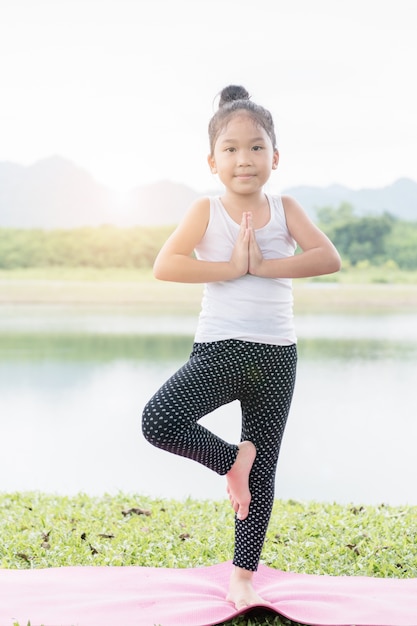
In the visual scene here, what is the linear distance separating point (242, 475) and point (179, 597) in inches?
17.4

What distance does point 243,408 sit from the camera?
78.5 inches

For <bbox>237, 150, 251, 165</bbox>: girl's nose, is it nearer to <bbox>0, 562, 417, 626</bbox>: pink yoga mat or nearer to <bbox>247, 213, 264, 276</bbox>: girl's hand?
<bbox>247, 213, 264, 276</bbox>: girl's hand

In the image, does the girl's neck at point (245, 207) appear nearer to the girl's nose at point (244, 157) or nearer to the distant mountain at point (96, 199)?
the girl's nose at point (244, 157)

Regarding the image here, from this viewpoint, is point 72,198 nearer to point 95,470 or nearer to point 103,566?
point 95,470

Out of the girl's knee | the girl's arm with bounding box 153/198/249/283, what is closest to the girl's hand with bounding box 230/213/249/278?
the girl's arm with bounding box 153/198/249/283

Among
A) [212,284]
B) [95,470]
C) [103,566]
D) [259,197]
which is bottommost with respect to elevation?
[95,470]

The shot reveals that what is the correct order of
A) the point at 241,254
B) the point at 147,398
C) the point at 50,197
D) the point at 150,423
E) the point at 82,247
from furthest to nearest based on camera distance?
1. the point at 50,197
2. the point at 82,247
3. the point at 147,398
4. the point at 241,254
5. the point at 150,423

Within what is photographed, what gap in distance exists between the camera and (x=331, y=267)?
196 cm

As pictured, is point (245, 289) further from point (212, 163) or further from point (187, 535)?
point (187, 535)

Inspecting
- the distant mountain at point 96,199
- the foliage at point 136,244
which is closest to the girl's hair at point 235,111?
the foliage at point 136,244

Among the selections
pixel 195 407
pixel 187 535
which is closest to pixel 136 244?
pixel 187 535

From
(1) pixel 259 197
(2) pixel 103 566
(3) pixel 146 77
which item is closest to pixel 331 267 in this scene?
(1) pixel 259 197

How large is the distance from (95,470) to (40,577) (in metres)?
2.74

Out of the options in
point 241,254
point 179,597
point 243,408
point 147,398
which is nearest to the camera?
point 241,254
